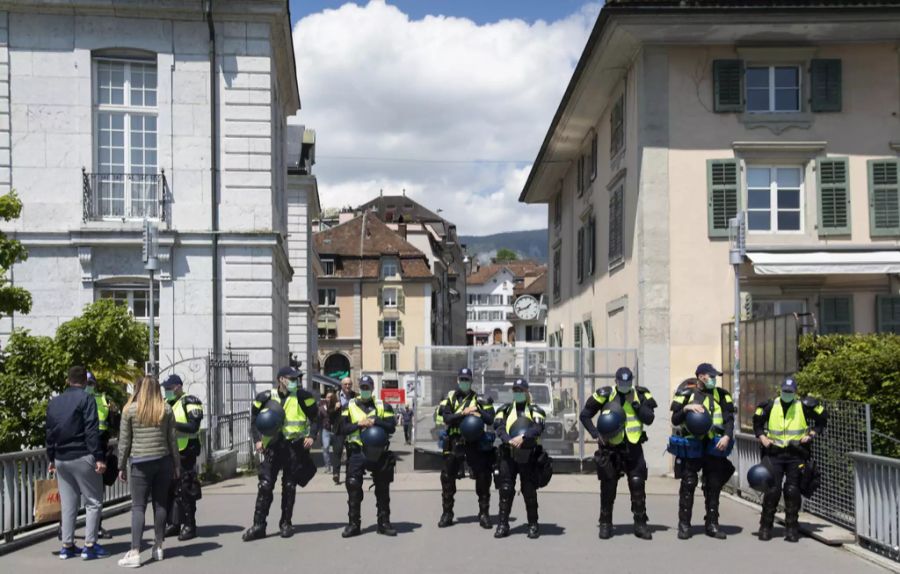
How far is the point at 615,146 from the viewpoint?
23.4 metres

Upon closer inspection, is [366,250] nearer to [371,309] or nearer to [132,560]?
[371,309]

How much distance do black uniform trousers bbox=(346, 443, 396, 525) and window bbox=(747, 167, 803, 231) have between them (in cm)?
1131

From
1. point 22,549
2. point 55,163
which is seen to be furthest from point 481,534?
point 55,163

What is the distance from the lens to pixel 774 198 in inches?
815

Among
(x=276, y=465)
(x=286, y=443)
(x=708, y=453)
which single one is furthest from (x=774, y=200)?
(x=276, y=465)

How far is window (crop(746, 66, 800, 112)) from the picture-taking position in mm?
20688

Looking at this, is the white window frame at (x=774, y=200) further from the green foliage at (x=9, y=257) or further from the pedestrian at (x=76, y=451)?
the pedestrian at (x=76, y=451)

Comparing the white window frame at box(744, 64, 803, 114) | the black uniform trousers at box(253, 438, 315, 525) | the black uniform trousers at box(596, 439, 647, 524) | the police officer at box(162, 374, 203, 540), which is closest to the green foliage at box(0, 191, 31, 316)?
the police officer at box(162, 374, 203, 540)

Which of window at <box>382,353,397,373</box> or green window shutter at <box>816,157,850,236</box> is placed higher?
green window shutter at <box>816,157,850,236</box>

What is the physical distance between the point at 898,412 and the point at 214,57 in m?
14.7

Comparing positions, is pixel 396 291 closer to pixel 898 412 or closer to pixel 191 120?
pixel 191 120

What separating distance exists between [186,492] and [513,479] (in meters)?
3.68

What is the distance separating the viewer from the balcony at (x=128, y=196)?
20.9 meters

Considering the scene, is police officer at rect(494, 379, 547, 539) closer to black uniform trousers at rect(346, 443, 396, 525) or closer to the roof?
black uniform trousers at rect(346, 443, 396, 525)
